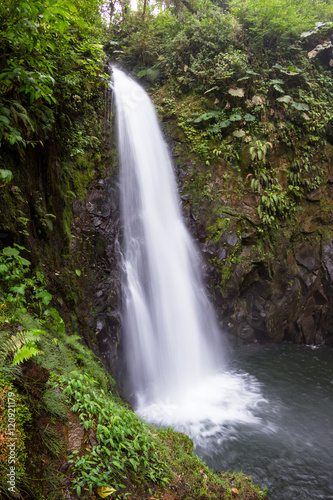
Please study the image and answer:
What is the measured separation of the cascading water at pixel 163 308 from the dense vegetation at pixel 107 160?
0.86 m

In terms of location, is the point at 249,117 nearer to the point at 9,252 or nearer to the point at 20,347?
the point at 9,252

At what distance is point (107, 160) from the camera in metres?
7.88

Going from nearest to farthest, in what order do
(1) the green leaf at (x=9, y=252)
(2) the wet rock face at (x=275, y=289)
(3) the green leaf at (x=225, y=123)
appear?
1. (1) the green leaf at (x=9, y=252)
2. (2) the wet rock face at (x=275, y=289)
3. (3) the green leaf at (x=225, y=123)

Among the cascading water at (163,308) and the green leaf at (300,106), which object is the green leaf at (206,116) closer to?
the cascading water at (163,308)

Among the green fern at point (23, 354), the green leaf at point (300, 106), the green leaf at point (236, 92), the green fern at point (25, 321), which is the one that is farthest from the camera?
the green leaf at point (300, 106)

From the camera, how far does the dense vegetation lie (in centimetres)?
222

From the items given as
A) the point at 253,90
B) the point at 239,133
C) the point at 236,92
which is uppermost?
the point at 253,90

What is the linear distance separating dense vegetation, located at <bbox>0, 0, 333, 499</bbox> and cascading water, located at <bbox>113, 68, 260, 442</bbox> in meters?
0.86

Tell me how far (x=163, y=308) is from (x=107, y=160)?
451 centimetres

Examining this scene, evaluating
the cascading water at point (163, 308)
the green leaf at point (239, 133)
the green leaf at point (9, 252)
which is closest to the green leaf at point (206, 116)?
the green leaf at point (239, 133)

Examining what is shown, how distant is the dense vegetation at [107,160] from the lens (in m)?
2.22

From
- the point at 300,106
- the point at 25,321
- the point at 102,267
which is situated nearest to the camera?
the point at 25,321

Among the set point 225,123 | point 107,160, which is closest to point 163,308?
point 107,160

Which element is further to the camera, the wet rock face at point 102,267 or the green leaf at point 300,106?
the green leaf at point 300,106
